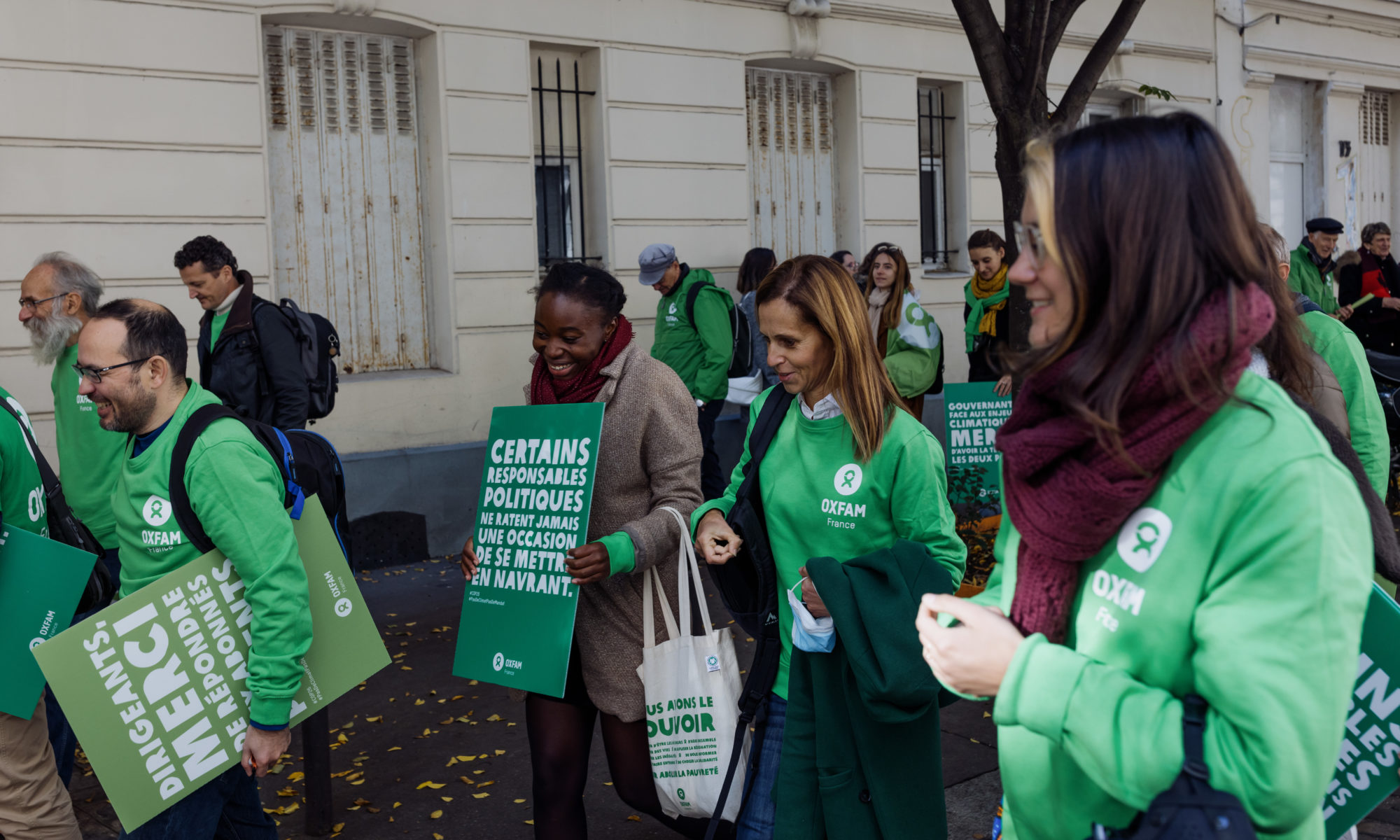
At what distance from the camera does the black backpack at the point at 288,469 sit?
294 centimetres

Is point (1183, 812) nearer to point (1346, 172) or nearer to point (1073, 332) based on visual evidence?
point (1073, 332)

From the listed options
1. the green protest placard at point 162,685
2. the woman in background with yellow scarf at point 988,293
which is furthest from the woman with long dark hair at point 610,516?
the woman in background with yellow scarf at point 988,293

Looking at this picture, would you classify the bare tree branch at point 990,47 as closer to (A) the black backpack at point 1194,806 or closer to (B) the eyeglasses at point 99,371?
(B) the eyeglasses at point 99,371

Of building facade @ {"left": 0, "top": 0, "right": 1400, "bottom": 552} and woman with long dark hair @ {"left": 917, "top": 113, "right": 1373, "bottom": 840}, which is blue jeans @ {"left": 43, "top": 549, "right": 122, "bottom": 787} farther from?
building facade @ {"left": 0, "top": 0, "right": 1400, "bottom": 552}

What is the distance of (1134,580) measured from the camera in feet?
4.75

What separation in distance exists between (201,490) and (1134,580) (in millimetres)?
2260

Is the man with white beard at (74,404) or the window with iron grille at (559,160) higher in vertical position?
the window with iron grille at (559,160)

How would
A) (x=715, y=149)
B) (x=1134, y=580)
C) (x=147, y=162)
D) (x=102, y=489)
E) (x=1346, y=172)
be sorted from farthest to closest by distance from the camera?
(x=1346, y=172)
(x=715, y=149)
(x=147, y=162)
(x=102, y=489)
(x=1134, y=580)

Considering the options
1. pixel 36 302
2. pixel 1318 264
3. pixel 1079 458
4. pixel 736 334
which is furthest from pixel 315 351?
pixel 1318 264

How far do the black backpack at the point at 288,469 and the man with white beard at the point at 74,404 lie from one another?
133cm

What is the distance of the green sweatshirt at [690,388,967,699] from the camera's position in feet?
9.01

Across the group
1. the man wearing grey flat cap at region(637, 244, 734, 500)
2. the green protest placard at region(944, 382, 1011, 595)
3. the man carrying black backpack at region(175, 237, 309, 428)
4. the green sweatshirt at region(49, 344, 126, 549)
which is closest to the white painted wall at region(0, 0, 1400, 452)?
the man wearing grey flat cap at region(637, 244, 734, 500)

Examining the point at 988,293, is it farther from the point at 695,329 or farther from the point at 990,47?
the point at 990,47

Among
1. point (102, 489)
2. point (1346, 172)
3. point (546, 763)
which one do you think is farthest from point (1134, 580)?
point (1346, 172)
